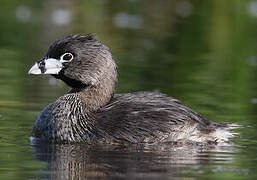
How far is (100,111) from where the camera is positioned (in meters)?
11.5

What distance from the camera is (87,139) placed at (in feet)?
36.4

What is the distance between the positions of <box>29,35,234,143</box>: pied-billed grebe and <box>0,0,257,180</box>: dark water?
275 millimetres

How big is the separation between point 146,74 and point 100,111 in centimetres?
502

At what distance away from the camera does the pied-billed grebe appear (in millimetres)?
11094

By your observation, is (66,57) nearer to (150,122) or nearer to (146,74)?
(150,122)

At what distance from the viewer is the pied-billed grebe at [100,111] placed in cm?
1109

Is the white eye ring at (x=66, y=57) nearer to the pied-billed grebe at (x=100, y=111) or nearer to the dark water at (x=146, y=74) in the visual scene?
the pied-billed grebe at (x=100, y=111)

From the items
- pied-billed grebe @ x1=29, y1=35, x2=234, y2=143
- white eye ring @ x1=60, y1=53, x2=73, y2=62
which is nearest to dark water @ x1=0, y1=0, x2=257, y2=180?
pied-billed grebe @ x1=29, y1=35, x2=234, y2=143

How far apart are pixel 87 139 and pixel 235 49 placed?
1004 centimetres

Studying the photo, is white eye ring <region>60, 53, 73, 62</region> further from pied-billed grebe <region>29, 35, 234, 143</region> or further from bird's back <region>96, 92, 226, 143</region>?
bird's back <region>96, 92, 226, 143</region>

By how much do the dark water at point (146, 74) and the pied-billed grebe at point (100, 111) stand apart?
0.28 meters

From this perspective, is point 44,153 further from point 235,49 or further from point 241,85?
point 235,49

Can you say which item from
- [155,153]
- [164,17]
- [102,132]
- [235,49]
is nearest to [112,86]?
[102,132]

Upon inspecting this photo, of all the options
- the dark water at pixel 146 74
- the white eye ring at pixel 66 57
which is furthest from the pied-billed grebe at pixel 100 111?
the dark water at pixel 146 74
